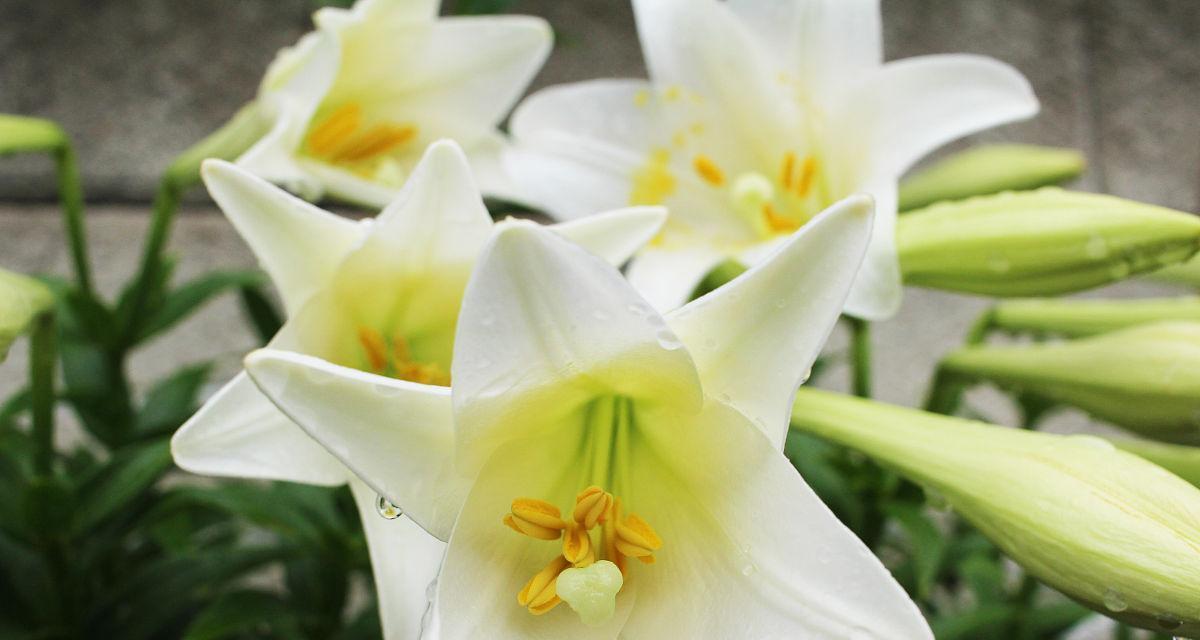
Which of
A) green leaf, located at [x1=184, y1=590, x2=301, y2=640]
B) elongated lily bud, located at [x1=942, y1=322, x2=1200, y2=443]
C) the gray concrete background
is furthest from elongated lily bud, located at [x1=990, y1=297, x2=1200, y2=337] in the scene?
the gray concrete background

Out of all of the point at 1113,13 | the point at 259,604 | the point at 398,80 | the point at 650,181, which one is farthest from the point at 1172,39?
the point at 259,604

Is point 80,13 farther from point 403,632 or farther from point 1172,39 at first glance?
point 1172,39

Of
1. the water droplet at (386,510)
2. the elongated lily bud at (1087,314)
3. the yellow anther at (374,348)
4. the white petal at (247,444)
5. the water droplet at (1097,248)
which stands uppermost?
the water droplet at (1097,248)

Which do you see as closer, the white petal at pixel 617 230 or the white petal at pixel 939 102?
the white petal at pixel 617 230

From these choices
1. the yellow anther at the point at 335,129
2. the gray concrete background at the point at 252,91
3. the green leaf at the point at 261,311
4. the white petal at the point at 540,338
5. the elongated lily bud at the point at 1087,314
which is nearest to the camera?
the white petal at the point at 540,338

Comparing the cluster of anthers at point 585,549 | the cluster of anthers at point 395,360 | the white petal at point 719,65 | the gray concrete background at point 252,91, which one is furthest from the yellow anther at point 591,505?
the gray concrete background at point 252,91

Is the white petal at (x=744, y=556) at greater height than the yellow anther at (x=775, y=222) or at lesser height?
greater

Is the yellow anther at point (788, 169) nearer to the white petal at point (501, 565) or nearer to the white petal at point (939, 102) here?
the white petal at point (939, 102)
